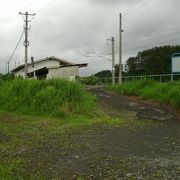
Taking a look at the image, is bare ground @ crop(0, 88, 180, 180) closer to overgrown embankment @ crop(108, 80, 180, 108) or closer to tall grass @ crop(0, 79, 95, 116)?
tall grass @ crop(0, 79, 95, 116)

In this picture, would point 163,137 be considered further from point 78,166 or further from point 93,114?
point 93,114

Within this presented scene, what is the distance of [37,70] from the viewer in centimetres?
5134

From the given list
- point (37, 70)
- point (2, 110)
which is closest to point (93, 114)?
point (2, 110)

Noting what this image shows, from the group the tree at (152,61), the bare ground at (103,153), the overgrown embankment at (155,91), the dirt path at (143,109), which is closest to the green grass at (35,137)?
the bare ground at (103,153)

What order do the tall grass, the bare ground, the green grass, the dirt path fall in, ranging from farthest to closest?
the tall grass → the dirt path → the green grass → the bare ground

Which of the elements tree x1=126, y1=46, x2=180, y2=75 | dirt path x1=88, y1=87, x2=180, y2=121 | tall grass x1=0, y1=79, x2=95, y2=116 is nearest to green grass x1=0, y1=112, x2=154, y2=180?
tall grass x1=0, y1=79, x2=95, y2=116

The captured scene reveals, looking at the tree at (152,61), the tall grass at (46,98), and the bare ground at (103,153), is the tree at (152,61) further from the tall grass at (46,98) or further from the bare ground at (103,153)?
the bare ground at (103,153)

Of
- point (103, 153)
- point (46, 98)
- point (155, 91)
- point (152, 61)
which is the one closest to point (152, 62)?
point (152, 61)

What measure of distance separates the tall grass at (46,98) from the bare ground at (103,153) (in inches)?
149

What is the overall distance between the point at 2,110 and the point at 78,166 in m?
12.2

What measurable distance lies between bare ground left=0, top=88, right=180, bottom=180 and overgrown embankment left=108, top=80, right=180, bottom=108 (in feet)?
15.2

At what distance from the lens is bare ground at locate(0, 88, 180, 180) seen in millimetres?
7957

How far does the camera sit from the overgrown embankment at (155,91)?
1974 cm

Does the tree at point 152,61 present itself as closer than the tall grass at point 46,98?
No
